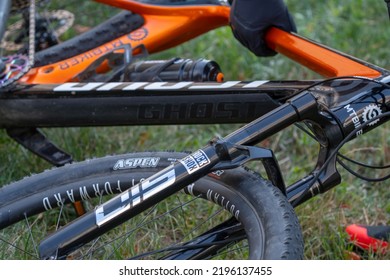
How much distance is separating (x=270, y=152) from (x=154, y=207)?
A: 0.36 m

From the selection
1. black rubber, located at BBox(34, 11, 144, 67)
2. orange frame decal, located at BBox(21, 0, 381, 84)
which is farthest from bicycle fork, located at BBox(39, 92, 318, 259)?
black rubber, located at BBox(34, 11, 144, 67)

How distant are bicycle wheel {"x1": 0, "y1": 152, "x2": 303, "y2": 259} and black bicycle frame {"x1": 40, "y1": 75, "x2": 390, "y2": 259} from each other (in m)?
0.08

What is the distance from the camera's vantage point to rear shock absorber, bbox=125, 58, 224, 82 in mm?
2340

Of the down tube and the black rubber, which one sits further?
the black rubber

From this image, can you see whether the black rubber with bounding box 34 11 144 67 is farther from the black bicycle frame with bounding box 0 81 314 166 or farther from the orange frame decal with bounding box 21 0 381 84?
the black bicycle frame with bounding box 0 81 314 166

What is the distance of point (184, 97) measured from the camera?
7.16 feet

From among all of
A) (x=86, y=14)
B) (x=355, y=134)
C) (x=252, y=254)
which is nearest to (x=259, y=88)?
(x=355, y=134)

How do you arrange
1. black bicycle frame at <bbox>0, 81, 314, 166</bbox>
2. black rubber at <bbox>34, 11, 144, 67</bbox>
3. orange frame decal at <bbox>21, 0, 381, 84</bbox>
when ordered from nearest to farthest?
black bicycle frame at <bbox>0, 81, 314, 166</bbox> < orange frame decal at <bbox>21, 0, 381, 84</bbox> < black rubber at <bbox>34, 11, 144, 67</bbox>

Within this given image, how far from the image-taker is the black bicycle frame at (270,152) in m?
1.56

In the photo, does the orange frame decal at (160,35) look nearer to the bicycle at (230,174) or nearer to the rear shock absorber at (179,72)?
the rear shock absorber at (179,72)

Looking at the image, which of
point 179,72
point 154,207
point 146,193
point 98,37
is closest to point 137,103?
point 179,72

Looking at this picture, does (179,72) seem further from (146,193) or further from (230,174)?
(146,193)

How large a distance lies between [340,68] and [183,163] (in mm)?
732

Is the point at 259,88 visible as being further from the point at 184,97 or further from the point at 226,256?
the point at 226,256
